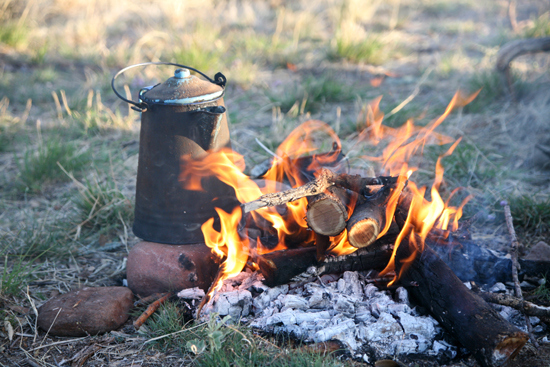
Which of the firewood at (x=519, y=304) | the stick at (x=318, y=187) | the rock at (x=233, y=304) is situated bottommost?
the rock at (x=233, y=304)

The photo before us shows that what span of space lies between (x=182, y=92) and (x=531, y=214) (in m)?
2.21

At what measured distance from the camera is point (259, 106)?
4.88 metres

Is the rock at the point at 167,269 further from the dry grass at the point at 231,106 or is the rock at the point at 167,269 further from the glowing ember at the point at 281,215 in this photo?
the dry grass at the point at 231,106

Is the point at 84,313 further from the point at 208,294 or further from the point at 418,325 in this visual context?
the point at 418,325

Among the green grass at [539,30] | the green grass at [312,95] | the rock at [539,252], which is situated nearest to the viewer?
the rock at [539,252]

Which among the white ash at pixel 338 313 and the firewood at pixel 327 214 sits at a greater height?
the firewood at pixel 327 214

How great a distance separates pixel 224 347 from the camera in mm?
1787

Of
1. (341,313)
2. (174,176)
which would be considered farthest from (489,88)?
(174,176)

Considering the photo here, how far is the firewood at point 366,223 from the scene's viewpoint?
1896 mm

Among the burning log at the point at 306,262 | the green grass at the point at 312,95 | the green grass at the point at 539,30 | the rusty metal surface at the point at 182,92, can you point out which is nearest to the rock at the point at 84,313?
the burning log at the point at 306,262

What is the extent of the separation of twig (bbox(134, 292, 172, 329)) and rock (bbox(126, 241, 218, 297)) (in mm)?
107

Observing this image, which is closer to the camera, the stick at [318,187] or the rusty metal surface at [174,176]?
the stick at [318,187]

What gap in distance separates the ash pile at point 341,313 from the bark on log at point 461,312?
0.09 m

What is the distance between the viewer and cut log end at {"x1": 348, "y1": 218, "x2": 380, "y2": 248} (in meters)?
1.90
